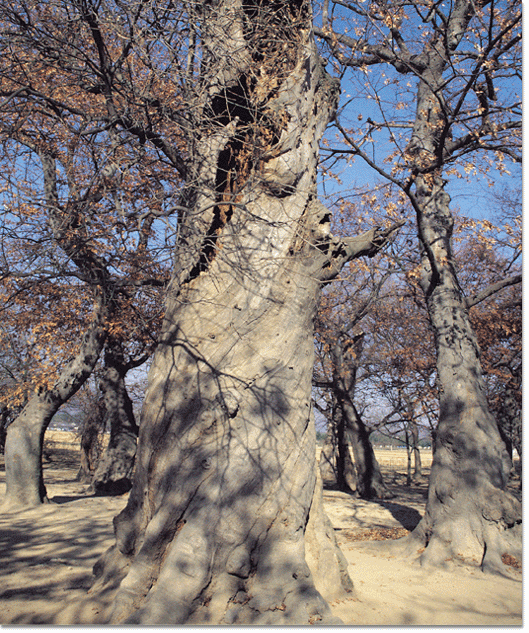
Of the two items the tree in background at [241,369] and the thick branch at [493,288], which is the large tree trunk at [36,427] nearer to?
the tree in background at [241,369]

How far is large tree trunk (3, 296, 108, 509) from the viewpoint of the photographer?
730 centimetres

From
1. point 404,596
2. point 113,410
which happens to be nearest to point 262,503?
point 404,596

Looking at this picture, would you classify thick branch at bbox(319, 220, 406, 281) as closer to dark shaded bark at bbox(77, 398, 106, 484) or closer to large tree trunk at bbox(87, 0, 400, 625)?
large tree trunk at bbox(87, 0, 400, 625)

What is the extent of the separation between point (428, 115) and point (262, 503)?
6587 millimetres

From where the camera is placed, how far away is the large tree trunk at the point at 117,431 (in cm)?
1073

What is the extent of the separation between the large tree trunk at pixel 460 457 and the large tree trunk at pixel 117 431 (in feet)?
25.5

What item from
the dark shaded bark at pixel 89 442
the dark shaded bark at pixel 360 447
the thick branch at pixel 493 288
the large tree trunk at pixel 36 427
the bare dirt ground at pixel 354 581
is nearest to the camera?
the bare dirt ground at pixel 354 581

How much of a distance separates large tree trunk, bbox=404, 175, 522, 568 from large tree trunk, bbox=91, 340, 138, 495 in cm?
777

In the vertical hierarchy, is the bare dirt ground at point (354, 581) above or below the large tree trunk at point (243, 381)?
below

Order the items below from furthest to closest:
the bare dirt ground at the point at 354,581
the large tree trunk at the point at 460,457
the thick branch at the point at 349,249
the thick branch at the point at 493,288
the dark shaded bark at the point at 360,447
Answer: the dark shaded bark at the point at 360,447 → the thick branch at the point at 493,288 → the large tree trunk at the point at 460,457 → the thick branch at the point at 349,249 → the bare dirt ground at the point at 354,581

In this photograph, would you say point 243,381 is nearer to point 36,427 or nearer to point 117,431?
point 36,427

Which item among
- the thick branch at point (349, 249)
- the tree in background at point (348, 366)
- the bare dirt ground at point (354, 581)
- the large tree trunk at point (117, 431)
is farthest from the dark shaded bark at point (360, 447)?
the thick branch at point (349, 249)

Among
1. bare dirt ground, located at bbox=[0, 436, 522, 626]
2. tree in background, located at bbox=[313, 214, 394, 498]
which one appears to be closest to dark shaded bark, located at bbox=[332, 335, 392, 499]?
tree in background, located at bbox=[313, 214, 394, 498]

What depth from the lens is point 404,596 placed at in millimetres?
3654
